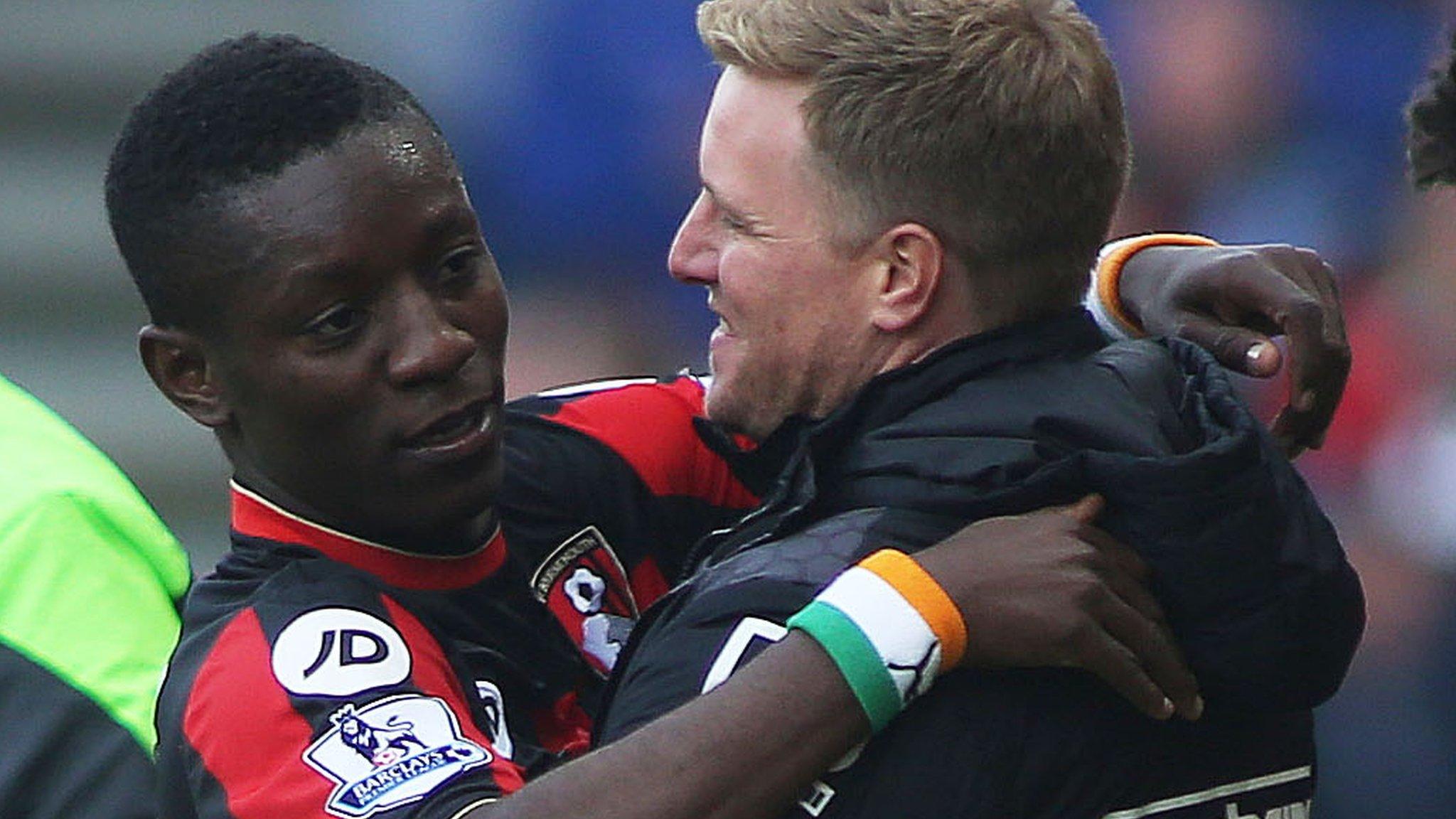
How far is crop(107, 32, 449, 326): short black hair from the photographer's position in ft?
7.27

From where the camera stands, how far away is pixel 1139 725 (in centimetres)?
203

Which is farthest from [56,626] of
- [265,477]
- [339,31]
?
[339,31]

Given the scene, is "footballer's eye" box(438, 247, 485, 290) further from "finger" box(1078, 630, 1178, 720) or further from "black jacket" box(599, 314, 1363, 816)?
"finger" box(1078, 630, 1178, 720)

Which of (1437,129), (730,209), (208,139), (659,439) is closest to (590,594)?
(659,439)

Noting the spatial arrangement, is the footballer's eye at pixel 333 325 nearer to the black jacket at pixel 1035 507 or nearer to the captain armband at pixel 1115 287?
the black jacket at pixel 1035 507

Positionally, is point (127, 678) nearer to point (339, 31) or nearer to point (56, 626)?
point (56, 626)

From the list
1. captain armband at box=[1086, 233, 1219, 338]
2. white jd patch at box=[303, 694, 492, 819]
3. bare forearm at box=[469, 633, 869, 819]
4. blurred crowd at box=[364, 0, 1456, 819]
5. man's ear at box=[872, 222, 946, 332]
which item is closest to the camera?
bare forearm at box=[469, 633, 869, 819]

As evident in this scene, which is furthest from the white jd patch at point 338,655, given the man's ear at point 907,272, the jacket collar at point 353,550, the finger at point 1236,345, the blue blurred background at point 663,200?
the blue blurred background at point 663,200

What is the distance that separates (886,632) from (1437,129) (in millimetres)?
920

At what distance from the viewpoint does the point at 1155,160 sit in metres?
5.39

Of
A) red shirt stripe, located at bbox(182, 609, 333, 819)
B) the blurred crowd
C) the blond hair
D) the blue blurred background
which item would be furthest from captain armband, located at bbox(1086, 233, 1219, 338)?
the blurred crowd

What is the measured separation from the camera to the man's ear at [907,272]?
83.6 inches

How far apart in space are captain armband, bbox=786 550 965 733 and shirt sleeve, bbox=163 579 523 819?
0.98 feet

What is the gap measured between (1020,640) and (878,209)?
0.41 m
